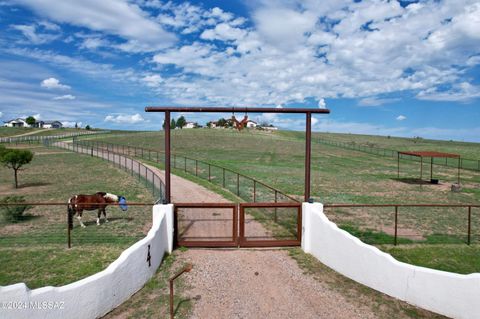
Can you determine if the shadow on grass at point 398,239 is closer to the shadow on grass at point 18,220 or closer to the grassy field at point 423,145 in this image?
the shadow on grass at point 18,220

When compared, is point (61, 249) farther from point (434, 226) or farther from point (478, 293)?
point (434, 226)

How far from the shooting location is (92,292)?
6.04m

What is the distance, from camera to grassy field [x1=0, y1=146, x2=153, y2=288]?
8281mm

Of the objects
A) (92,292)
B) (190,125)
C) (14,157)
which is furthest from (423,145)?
(190,125)

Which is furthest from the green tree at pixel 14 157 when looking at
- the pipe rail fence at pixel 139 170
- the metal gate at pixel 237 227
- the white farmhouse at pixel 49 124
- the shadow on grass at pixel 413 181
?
the white farmhouse at pixel 49 124

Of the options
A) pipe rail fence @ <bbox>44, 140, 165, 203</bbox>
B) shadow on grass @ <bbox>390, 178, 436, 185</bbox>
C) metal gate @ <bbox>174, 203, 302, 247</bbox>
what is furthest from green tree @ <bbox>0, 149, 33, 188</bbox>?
shadow on grass @ <bbox>390, 178, 436, 185</bbox>

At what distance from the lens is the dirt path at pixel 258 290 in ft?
21.5

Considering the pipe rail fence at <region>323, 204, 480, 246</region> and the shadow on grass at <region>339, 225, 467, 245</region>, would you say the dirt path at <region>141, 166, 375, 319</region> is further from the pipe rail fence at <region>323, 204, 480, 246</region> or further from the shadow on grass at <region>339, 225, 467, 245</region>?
the shadow on grass at <region>339, 225, 467, 245</region>

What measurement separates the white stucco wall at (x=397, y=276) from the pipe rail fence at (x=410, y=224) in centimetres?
148

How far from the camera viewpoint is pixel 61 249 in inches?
388

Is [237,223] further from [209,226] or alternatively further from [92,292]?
[92,292]

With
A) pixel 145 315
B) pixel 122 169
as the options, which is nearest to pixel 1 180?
pixel 122 169

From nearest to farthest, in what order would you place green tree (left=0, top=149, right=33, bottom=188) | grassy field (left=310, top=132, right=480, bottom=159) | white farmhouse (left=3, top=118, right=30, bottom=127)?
green tree (left=0, top=149, right=33, bottom=188) < grassy field (left=310, top=132, right=480, bottom=159) < white farmhouse (left=3, top=118, right=30, bottom=127)

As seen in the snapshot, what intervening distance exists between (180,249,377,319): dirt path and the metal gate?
23.2 inches
